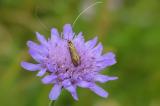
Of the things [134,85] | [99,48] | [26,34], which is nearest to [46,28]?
[26,34]

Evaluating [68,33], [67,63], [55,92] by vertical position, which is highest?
[68,33]

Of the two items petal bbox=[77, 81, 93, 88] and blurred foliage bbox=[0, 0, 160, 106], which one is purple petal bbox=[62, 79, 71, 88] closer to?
petal bbox=[77, 81, 93, 88]

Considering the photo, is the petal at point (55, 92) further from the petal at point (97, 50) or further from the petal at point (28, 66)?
the petal at point (97, 50)

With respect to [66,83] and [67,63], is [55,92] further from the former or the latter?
[67,63]

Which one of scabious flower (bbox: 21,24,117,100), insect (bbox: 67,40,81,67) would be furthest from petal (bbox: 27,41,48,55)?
insect (bbox: 67,40,81,67)

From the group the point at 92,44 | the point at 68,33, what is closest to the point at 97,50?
the point at 92,44

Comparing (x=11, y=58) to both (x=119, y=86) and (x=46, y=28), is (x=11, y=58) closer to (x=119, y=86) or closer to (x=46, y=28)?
(x=46, y=28)
